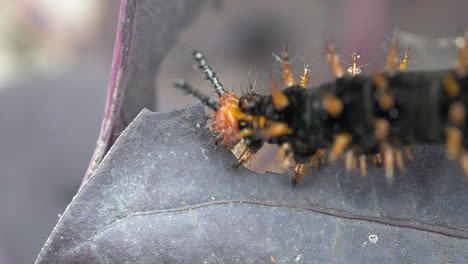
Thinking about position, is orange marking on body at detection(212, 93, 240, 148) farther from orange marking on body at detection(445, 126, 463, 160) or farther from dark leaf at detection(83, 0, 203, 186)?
orange marking on body at detection(445, 126, 463, 160)

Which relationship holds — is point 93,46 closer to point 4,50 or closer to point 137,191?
point 4,50

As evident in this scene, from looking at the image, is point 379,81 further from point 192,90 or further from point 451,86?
point 192,90

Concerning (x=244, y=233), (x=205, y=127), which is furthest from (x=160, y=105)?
(x=244, y=233)

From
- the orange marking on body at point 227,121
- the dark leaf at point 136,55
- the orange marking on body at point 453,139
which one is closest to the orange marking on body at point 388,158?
the orange marking on body at point 453,139

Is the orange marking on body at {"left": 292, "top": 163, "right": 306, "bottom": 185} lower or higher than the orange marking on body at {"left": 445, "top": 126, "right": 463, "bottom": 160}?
lower

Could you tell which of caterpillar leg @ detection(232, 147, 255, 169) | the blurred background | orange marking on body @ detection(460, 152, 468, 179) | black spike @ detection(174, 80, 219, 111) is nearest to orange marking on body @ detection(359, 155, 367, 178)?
orange marking on body @ detection(460, 152, 468, 179)
